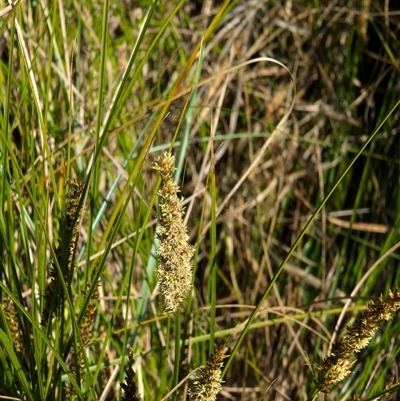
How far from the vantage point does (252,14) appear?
1.75m

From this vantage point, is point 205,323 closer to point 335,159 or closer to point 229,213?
point 229,213

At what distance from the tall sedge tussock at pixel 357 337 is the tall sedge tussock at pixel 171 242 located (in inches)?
7.2

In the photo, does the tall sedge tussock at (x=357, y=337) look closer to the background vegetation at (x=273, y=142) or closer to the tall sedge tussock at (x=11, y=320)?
the tall sedge tussock at (x=11, y=320)

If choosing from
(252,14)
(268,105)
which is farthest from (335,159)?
(252,14)

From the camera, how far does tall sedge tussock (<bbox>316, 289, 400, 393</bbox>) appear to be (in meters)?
0.68

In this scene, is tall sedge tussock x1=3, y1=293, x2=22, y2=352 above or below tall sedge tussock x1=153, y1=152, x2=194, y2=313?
below

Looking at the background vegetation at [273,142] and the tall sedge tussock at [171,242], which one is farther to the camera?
the background vegetation at [273,142]

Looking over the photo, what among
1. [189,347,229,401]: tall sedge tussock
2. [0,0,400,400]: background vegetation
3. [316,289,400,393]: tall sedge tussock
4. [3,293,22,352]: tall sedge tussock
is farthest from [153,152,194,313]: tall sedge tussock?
[0,0,400,400]: background vegetation

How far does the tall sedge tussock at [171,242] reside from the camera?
24.6 inches

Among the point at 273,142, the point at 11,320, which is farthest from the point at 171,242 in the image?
the point at 273,142

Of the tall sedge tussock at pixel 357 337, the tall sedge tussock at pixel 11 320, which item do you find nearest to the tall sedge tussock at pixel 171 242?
the tall sedge tussock at pixel 357 337

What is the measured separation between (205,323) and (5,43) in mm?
733

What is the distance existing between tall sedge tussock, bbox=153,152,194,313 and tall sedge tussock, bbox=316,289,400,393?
184 mm

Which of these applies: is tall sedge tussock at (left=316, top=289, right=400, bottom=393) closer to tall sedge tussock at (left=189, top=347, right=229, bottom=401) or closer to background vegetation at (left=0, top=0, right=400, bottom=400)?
tall sedge tussock at (left=189, top=347, right=229, bottom=401)
